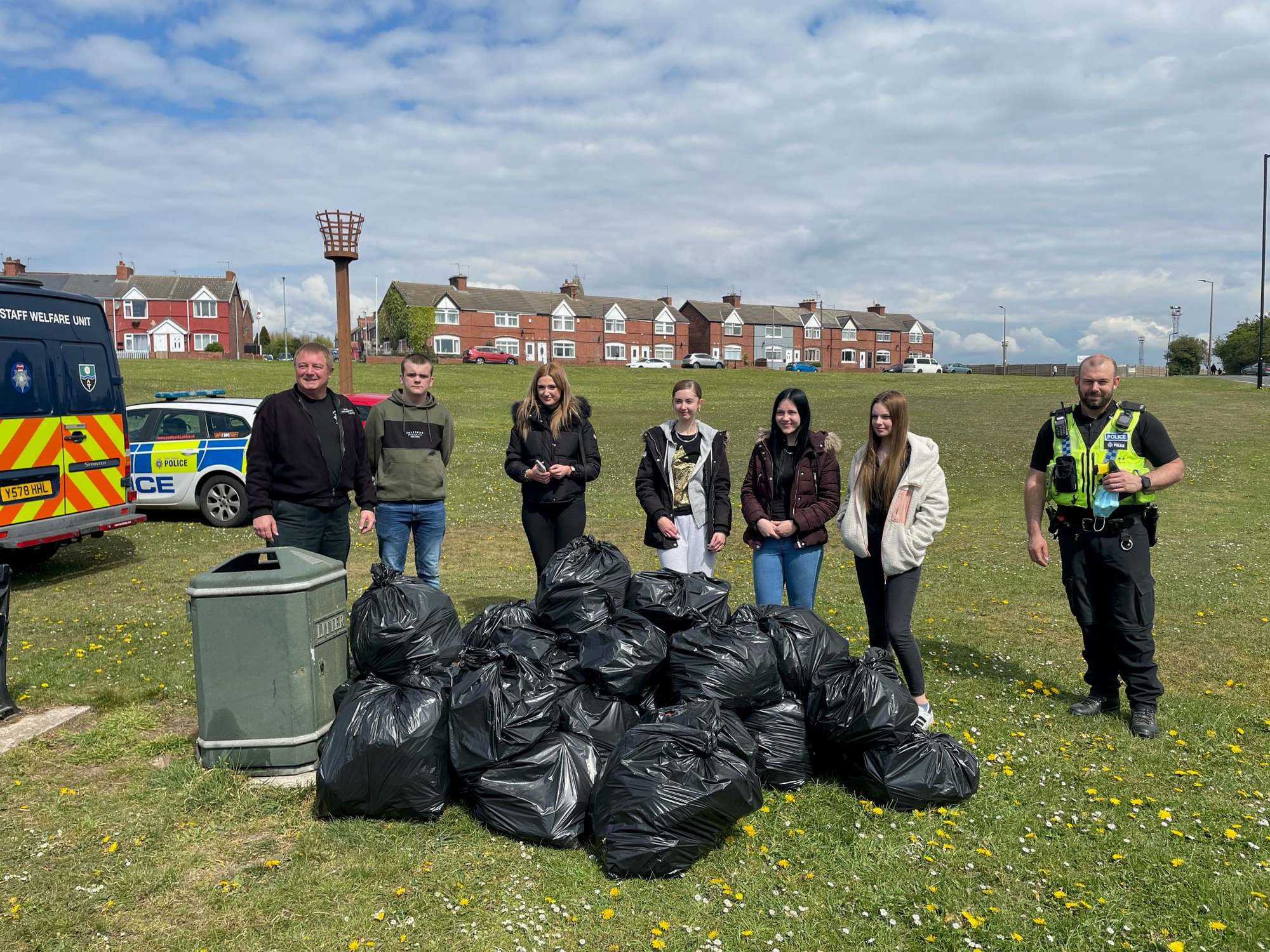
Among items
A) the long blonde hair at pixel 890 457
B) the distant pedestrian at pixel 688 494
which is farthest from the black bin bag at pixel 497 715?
the long blonde hair at pixel 890 457

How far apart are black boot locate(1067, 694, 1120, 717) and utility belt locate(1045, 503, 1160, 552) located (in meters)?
0.95

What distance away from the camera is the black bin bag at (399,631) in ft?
14.8

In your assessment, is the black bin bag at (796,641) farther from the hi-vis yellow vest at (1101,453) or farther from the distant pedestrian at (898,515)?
the hi-vis yellow vest at (1101,453)

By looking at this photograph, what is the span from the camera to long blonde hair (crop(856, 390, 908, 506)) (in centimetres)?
488

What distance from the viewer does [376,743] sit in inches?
149

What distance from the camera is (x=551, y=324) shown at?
7669 centimetres

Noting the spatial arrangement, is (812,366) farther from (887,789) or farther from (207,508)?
(887,789)

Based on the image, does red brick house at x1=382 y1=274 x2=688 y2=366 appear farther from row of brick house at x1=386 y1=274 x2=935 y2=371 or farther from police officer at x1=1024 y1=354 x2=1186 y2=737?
police officer at x1=1024 y1=354 x2=1186 y2=737

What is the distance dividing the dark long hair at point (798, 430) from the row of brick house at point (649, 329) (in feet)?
198

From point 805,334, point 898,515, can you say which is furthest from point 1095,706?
point 805,334

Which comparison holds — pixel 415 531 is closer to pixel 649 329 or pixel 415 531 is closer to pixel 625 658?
pixel 625 658

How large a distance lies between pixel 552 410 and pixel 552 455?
30 cm

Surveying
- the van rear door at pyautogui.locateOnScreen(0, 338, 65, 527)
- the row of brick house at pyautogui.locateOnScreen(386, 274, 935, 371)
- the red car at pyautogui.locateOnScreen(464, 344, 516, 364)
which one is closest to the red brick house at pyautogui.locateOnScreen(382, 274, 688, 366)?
the row of brick house at pyautogui.locateOnScreen(386, 274, 935, 371)

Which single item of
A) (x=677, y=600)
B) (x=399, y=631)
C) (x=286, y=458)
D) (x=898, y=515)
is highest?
(x=286, y=458)
